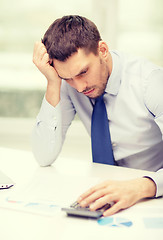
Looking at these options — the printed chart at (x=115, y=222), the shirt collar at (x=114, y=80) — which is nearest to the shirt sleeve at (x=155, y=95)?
the shirt collar at (x=114, y=80)

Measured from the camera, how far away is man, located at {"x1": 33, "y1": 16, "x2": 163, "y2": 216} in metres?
1.51

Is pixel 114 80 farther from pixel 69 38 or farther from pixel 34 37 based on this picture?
pixel 34 37

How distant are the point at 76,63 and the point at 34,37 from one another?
7.82ft

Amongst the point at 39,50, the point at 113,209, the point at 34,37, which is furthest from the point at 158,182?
the point at 34,37

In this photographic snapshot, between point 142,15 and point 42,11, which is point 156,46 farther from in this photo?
point 42,11

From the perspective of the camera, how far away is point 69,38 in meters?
1.49

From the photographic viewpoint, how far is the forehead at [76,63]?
148cm

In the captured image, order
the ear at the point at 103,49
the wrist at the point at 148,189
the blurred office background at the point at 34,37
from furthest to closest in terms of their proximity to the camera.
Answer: the blurred office background at the point at 34,37
the ear at the point at 103,49
the wrist at the point at 148,189

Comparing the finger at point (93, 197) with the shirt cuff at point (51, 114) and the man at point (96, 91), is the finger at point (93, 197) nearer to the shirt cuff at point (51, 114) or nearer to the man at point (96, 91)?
the man at point (96, 91)

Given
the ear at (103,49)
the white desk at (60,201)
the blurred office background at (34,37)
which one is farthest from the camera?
the blurred office background at (34,37)

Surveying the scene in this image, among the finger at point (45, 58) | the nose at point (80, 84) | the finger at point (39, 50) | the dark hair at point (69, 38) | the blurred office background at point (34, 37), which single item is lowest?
the blurred office background at point (34, 37)

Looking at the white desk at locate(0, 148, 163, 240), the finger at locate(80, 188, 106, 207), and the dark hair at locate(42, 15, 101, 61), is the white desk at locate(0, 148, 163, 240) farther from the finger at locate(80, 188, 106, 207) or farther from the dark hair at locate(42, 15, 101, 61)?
the dark hair at locate(42, 15, 101, 61)

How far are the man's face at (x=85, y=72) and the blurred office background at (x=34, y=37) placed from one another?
1.96 m

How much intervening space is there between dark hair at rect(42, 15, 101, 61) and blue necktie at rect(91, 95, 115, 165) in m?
0.24
